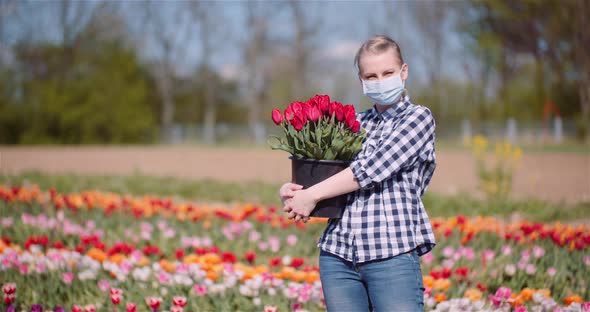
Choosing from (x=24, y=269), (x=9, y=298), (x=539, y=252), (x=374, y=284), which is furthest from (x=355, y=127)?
(x=24, y=269)

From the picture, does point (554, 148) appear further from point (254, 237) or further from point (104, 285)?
point (104, 285)

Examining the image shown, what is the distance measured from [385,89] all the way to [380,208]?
37 cm

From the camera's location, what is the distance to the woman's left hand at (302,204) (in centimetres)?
179

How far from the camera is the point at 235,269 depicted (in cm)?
307

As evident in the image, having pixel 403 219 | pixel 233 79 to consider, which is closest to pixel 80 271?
pixel 403 219

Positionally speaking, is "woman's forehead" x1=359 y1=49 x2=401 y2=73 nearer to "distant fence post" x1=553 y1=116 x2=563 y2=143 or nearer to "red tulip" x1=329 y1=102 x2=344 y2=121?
"red tulip" x1=329 y1=102 x2=344 y2=121

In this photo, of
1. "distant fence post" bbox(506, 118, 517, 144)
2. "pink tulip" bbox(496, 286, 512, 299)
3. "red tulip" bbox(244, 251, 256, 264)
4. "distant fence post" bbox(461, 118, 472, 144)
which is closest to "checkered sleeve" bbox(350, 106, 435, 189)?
"pink tulip" bbox(496, 286, 512, 299)

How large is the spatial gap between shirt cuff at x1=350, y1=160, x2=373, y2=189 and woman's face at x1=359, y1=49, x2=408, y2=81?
0.28 meters

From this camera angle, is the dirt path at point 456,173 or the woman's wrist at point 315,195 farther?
the dirt path at point 456,173

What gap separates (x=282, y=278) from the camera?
10.3ft

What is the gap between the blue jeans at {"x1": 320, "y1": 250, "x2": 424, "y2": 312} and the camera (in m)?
1.75

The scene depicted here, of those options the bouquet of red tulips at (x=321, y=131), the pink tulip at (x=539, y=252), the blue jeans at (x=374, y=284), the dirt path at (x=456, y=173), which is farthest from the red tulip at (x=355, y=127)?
the dirt path at (x=456, y=173)

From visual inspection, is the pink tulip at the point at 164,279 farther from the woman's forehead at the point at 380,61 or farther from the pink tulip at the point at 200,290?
the woman's forehead at the point at 380,61

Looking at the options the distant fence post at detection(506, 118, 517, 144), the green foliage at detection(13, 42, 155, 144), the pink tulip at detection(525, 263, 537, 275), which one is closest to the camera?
the pink tulip at detection(525, 263, 537, 275)
